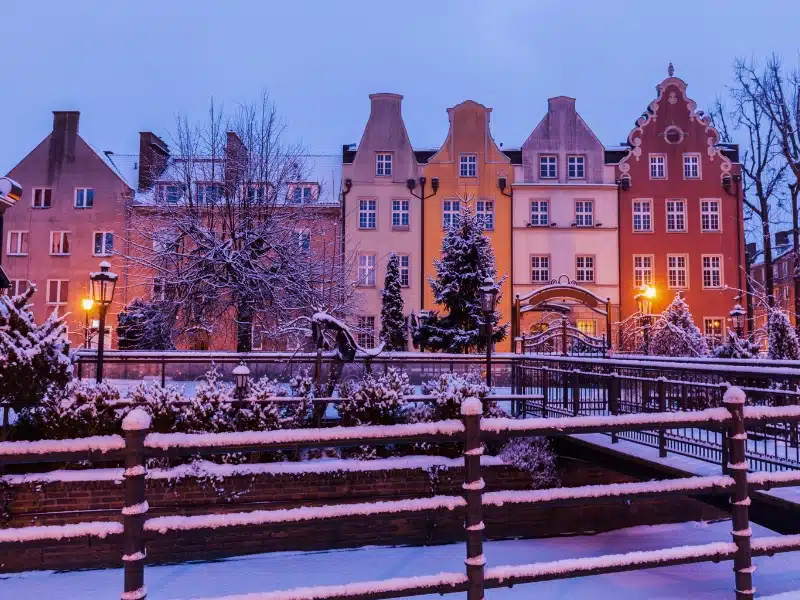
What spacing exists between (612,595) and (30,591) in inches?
284

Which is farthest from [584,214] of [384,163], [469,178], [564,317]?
[564,317]

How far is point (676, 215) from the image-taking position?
113ft

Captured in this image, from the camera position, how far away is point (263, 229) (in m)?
24.0

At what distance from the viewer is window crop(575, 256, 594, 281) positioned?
112 ft

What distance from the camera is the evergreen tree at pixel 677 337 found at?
67.9 ft

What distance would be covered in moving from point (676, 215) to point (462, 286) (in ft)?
48.5

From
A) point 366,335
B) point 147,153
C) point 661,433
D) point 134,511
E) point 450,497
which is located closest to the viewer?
point 134,511

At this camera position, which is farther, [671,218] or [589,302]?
[671,218]

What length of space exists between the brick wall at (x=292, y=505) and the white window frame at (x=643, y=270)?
956 inches

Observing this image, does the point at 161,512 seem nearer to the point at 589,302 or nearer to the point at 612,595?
the point at 612,595

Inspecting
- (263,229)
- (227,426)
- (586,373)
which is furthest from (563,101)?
(227,426)

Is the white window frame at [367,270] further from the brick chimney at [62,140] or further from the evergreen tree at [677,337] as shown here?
the brick chimney at [62,140]

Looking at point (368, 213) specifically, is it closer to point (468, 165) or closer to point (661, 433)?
point (468, 165)

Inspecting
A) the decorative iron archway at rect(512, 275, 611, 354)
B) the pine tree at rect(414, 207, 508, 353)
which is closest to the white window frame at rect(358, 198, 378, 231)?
the pine tree at rect(414, 207, 508, 353)
